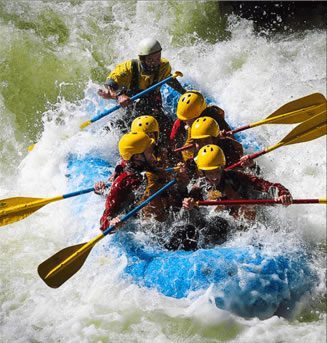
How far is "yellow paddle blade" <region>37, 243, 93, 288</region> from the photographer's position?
3389 millimetres

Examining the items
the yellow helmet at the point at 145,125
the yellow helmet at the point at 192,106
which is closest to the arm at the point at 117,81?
the yellow helmet at the point at 145,125

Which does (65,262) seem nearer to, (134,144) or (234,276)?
(134,144)

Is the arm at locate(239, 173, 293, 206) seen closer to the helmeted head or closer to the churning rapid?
the churning rapid

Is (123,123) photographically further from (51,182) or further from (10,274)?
(10,274)

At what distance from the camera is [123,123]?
4922 millimetres

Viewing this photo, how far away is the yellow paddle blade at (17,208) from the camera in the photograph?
3.77m

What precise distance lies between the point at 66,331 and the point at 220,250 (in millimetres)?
1253

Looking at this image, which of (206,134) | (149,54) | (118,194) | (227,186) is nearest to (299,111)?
(206,134)

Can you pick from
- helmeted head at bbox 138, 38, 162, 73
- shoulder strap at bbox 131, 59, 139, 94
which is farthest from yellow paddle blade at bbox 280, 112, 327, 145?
shoulder strap at bbox 131, 59, 139, 94

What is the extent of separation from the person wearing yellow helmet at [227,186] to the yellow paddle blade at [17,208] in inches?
45.6

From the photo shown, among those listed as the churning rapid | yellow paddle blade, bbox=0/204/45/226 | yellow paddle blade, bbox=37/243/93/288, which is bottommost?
the churning rapid

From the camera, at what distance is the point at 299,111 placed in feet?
13.7

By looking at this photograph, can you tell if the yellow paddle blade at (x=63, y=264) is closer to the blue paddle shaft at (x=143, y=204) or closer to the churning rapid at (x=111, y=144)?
the blue paddle shaft at (x=143, y=204)

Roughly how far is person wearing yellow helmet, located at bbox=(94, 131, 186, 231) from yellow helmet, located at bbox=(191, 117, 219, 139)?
45 cm
